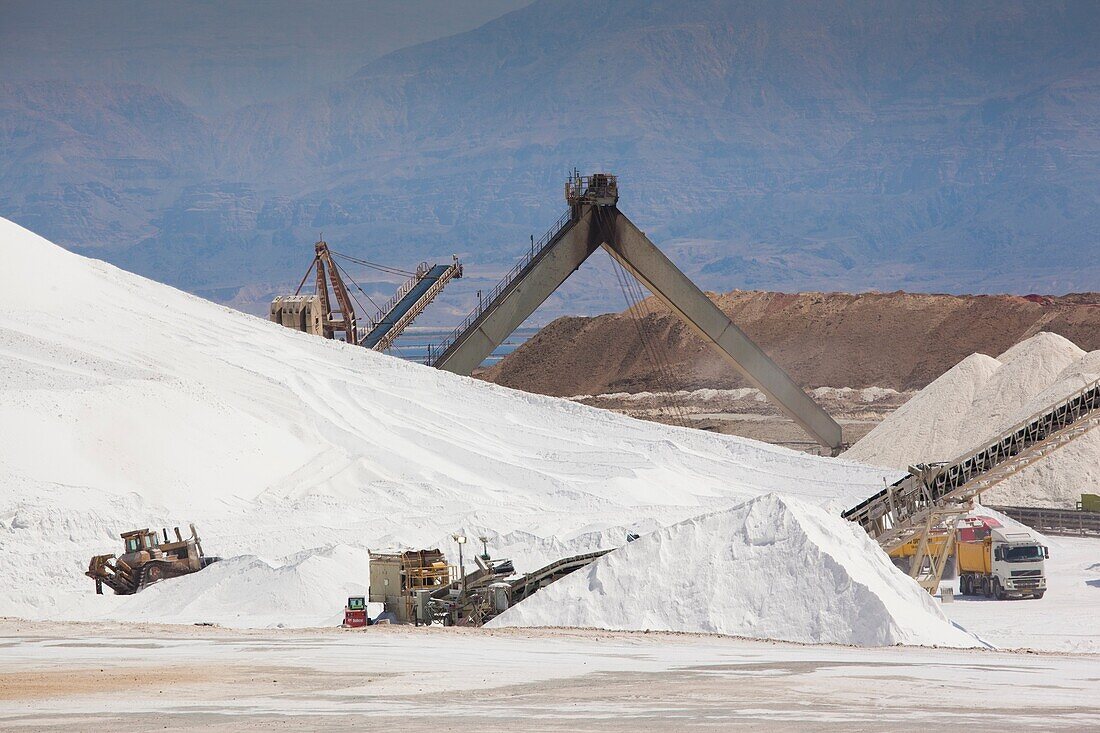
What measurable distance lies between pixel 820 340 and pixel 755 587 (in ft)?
206

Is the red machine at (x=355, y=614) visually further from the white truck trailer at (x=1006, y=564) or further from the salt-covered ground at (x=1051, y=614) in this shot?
the white truck trailer at (x=1006, y=564)

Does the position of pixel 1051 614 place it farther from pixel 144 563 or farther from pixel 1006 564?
pixel 144 563

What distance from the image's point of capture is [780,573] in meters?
19.2

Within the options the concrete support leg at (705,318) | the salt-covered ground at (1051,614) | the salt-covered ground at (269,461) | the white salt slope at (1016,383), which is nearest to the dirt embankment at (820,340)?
the white salt slope at (1016,383)

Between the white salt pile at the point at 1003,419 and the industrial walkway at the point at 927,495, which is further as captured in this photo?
the white salt pile at the point at 1003,419

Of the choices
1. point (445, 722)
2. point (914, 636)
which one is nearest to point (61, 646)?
point (445, 722)

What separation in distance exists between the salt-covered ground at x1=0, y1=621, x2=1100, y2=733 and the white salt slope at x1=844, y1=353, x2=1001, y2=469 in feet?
71.7

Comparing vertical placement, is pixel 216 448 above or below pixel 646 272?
below

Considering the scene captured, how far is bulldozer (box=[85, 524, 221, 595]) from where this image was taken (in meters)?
24.7

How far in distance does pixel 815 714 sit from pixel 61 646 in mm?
9241

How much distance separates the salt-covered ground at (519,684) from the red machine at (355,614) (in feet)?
3.63

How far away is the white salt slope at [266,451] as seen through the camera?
26.9m

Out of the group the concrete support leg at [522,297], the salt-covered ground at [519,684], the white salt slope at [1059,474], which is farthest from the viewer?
the concrete support leg at [522,297]

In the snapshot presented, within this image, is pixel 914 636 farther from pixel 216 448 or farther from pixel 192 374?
pixel 192 374
